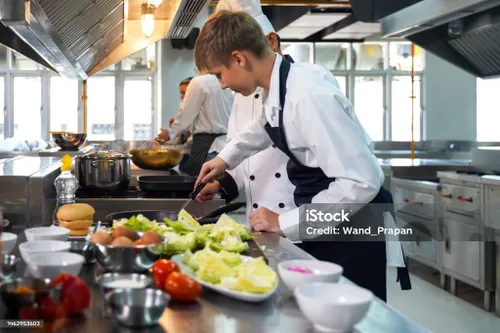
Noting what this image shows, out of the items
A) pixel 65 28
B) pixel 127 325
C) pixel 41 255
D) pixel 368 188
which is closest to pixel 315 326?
pixel 127 325

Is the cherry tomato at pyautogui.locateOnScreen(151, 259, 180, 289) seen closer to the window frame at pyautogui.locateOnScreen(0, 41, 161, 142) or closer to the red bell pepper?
the red bell pepper

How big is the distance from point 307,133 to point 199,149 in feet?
12.2

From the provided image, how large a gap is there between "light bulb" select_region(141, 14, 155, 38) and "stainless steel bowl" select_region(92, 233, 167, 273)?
3265mm

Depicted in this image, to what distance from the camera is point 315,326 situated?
1039 mm

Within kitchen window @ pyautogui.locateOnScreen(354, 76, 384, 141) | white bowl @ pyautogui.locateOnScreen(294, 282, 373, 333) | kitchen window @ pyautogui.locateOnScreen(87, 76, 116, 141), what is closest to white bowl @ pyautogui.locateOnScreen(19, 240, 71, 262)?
white bowl @ pyautogui.locateOnScreen(294, 282, 373, 333)

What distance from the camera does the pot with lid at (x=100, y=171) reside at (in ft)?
9.23

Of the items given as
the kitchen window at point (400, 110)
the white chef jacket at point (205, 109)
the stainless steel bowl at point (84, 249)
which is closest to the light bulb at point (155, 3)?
the white chef jacket at point (205, 109)

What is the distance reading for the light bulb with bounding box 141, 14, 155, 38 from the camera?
441 centimetres

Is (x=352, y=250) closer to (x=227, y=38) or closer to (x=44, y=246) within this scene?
(x=227, y=38)

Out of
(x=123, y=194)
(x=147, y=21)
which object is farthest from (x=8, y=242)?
(x=147, y=21)

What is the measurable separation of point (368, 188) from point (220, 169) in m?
0.70

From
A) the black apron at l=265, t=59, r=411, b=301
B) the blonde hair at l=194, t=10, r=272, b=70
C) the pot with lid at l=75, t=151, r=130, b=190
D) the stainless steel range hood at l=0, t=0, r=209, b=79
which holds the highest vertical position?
the stainless steel range hood at l=0, t=0, r=209, b=79

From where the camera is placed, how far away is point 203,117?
5570 millimetres

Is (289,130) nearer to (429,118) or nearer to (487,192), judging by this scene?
(487,192)
